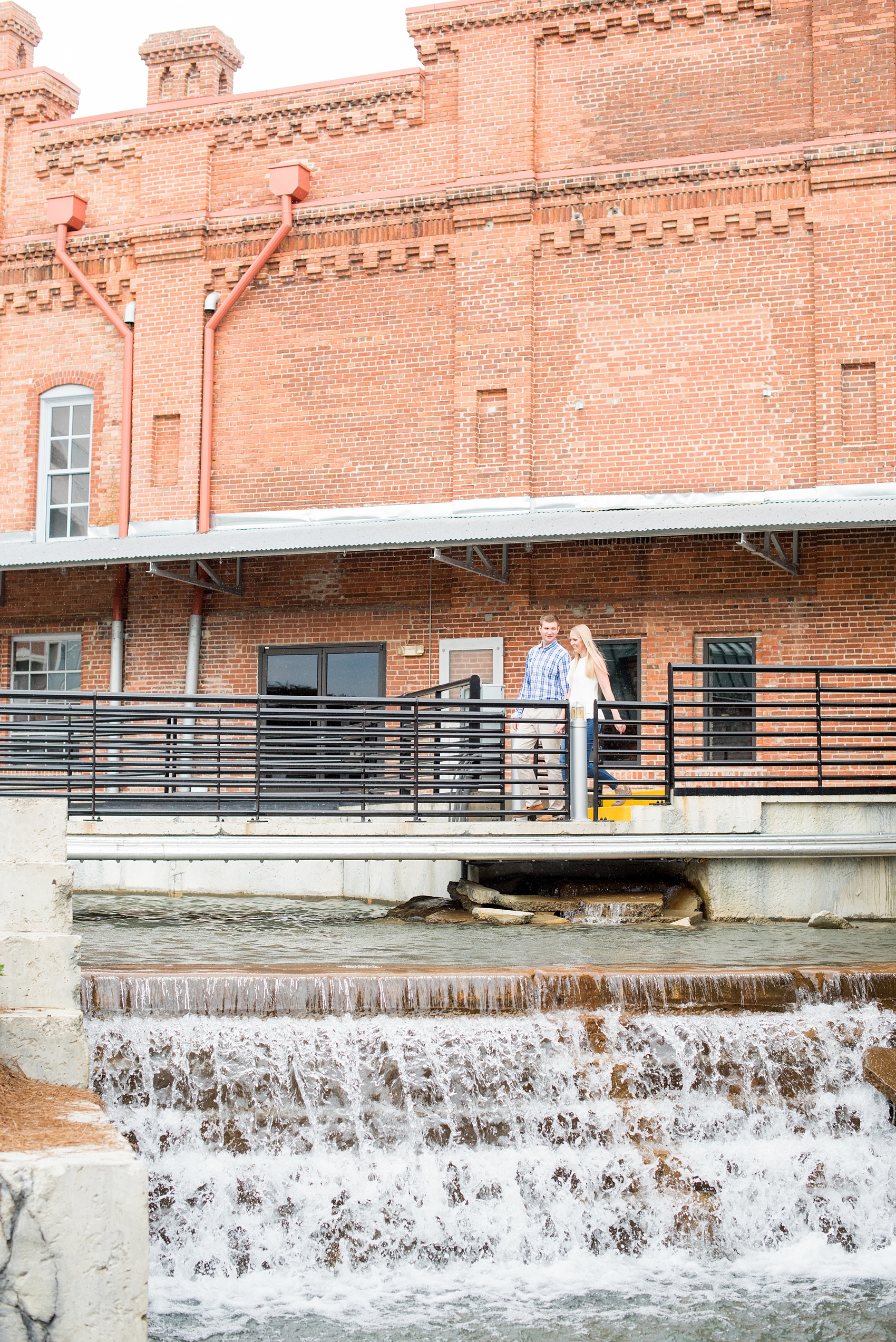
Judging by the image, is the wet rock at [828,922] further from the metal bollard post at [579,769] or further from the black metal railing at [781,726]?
the black metal railing at [781,726]

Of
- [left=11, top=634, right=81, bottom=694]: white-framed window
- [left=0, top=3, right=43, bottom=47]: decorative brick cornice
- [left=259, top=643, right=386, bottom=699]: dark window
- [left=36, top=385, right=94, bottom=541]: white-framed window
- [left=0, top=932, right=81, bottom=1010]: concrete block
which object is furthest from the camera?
[left=0, top=3, right=43, bottom=47]: decorative brick cornice

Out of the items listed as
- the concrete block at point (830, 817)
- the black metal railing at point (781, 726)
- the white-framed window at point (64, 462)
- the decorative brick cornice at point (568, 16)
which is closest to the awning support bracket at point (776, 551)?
the black metal railing at point (781, 726)

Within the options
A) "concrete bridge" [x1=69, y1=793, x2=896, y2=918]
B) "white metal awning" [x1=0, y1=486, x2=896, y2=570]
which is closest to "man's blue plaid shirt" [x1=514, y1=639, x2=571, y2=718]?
"concrete bridge" [x1=69, y1=793, x2=896, y2=918]

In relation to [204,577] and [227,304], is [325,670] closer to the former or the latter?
[204,577]

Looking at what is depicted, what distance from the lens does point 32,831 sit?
232 inches

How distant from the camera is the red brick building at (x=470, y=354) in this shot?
15.1 m

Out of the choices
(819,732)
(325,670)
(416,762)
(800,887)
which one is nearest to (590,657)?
(416,762)

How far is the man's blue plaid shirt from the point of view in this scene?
37.4 ft

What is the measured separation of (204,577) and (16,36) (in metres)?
8.78

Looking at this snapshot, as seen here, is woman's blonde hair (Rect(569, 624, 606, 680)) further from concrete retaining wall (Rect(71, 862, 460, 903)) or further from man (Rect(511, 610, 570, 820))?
concrete retaining wall (Rect(71, 862, 460, 903))

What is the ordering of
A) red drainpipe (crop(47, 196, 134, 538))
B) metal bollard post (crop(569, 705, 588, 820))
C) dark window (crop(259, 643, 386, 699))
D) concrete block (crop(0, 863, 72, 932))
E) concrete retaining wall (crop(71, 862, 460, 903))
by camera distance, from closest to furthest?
concrete block (crop(0, 863, 72, 932)) < metal bollard post (crop(569, 705, 588, 820)) < concrete retaining wall (crop(71, 862, 460, 903)) < dark window (crop(259, 643, 386, 699)) < red drainpipe (crop(47, 196, 134, 538))

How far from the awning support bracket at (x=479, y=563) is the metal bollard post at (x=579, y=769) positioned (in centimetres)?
415

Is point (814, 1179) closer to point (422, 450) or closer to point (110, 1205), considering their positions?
point (110, 1205)

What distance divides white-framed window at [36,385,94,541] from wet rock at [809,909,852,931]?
1142 centimetres
